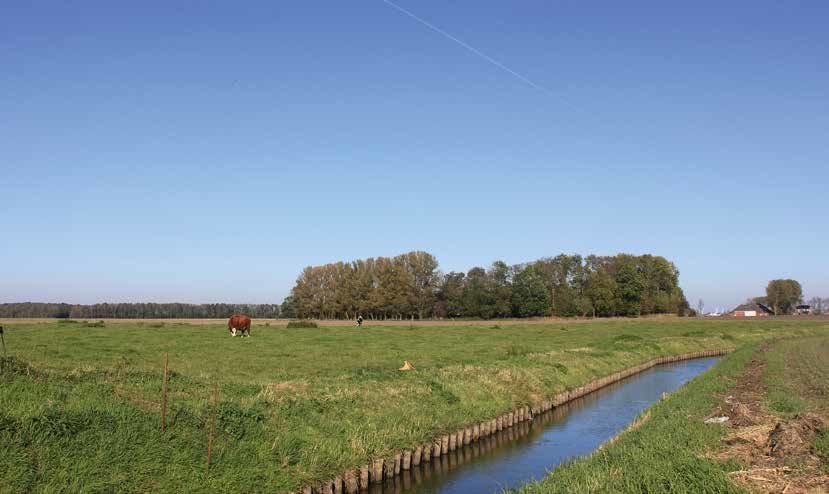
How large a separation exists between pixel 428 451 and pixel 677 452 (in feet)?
27.6

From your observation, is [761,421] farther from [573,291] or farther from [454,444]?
[573,291]

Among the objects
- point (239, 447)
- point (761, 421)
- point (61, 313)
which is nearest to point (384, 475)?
point (239, 447)

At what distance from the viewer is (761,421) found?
719 inches

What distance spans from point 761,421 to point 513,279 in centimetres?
13400

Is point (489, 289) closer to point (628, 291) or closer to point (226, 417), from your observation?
point (628, 291)

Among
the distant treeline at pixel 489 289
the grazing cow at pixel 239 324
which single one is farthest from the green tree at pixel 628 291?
the grazing cow at pixel 239 324

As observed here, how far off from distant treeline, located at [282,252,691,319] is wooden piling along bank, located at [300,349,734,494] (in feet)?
364

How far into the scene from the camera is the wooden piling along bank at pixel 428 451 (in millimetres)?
16578

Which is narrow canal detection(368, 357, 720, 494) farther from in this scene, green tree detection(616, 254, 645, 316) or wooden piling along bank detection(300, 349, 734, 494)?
green tree detection(616, 254, 645, 316)

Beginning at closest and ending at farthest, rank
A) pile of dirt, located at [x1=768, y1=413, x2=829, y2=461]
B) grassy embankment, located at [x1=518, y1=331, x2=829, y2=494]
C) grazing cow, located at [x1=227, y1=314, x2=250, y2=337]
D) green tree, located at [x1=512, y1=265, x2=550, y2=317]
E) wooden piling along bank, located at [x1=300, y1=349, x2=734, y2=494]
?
grassy embankment, located at [x1=518, y1=331, x2=829, y2=494] < pile of dirt, located at [x1=768, y1=413, x2=829, y2=461] < wooden piling along bank, located at [x1=300, y1=349, x2=734, y2=494] < grazing cow, located at [x1=227, y1=314, x2=250, y2=337] < green tree, located at [x1=512, y1=265, x2=550, y2=317]

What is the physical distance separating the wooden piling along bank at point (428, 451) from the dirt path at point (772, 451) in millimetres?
8415

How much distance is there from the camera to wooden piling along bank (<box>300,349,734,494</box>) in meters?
16.6

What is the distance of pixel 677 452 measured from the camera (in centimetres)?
1470

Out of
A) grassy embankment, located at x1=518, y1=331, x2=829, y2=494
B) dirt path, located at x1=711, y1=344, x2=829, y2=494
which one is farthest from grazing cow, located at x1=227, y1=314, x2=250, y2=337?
dirt path, located at x1=711, y1=344, x2=829, y2=494
